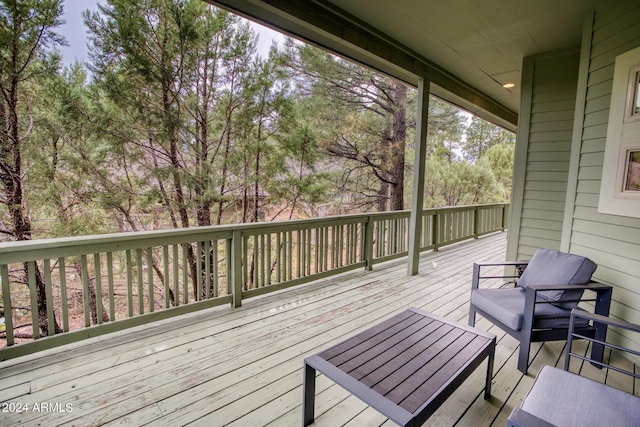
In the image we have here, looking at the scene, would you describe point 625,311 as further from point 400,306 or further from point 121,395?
point 121,395

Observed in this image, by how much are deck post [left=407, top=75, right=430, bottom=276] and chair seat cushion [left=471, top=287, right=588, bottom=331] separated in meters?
1.91

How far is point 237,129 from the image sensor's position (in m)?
6.66

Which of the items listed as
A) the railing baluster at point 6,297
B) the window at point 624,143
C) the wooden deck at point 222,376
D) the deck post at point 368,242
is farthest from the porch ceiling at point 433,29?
the wooden deck at point 222,376

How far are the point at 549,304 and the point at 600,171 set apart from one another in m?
1.26

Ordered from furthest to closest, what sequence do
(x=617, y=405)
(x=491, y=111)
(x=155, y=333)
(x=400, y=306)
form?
1. (x=491, y=111)
2. (x=400, y=306)
3. (x=155, y=333)
4. (x=617, y=405)

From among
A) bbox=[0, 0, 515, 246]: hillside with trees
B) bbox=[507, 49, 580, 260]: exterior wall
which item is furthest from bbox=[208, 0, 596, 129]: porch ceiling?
bbox=[0, 0, 515, 246]: hillside with trees

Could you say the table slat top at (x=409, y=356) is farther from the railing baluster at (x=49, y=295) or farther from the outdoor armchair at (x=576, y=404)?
the railing baluster at (x=49, y=295)

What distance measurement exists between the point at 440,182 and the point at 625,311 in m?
8.92

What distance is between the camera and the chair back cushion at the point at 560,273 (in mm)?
2328

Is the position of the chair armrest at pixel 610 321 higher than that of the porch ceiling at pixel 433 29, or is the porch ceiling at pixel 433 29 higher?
the porch ceiling at pixel 433 29

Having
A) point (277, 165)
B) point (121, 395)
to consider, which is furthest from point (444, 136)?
point (121, 395)

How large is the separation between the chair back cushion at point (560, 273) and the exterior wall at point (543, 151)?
1.36 metres

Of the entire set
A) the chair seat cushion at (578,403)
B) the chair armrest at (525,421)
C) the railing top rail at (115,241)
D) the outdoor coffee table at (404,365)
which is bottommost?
the outdoor coffee table at (404,365)

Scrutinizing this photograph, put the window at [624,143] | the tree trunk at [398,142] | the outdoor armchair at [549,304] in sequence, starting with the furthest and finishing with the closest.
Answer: the tree trunk at [398,142], the window at [624,143], the outdoor armchair at [549,304]
